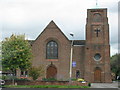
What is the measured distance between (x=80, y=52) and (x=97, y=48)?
360 centimetres

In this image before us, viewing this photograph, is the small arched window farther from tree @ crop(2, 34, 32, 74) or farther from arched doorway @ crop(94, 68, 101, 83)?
tree @ crop(2, 34, 32, 74)

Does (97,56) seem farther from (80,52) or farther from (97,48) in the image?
(80,52)

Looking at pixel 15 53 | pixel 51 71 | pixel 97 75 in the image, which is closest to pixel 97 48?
pixel 97 75

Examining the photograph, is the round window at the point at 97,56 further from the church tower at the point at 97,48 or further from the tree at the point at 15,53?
the tree at the point at 15,53

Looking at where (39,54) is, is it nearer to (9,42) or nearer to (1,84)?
(9,42)

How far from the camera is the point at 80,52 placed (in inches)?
2082

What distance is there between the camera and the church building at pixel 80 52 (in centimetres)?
5122

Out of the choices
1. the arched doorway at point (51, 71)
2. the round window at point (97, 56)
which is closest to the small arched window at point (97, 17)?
the round window at point (97, 56)

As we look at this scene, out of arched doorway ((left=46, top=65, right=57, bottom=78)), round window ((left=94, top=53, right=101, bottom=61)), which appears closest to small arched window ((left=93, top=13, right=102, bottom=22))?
round window ((left=94, top=53, right=101, bottom=61))

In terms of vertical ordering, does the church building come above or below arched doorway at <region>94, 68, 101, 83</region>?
above

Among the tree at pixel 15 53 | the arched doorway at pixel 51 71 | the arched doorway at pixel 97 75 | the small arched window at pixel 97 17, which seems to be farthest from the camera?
the small arched window at pixel 97 17

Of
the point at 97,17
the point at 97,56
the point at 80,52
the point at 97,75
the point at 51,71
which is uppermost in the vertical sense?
the point at 97,17

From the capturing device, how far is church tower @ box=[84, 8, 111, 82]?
51094 millimetres

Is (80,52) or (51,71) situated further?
(80,52)
